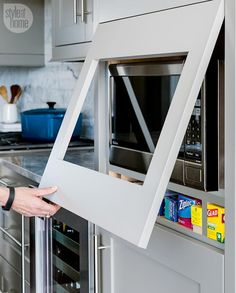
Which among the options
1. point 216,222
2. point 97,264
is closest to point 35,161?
point 97,264

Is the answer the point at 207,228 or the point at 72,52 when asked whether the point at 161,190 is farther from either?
the point at 72,52

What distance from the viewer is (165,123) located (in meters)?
1.27

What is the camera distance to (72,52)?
230cm

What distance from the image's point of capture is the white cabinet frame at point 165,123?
1234 mm

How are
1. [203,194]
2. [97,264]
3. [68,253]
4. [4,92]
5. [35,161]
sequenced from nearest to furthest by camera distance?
1. [203,194]
2. [97,264]
3. [68,253]
4. [35,161]
5. [4,92]

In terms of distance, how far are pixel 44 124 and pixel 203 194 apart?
85.4 inches

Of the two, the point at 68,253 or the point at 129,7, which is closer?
the point at 129,7

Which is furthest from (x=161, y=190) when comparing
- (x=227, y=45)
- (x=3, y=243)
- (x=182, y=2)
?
(x=3, y=243)

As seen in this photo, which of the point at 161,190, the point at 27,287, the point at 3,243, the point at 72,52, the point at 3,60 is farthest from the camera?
the point at 3,60

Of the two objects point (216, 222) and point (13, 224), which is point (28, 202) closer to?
point (216, 222)

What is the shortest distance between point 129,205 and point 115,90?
561 mm

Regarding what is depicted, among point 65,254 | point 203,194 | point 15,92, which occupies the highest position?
point 15,92

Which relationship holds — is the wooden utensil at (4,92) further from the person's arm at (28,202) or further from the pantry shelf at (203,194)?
the pantry shelf at (203,194)

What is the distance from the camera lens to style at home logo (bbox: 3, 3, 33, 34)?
387 centimetres
